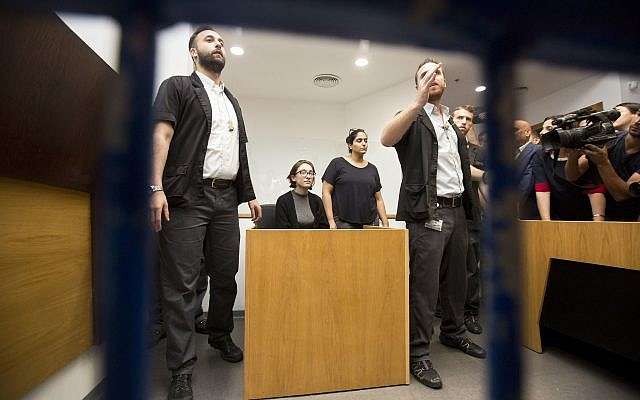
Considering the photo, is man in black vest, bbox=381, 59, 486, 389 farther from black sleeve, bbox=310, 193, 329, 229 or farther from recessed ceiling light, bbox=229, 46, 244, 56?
recessed ceiling light, bbox=229, 46, 244, 56

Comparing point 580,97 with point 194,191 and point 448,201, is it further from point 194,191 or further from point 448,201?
point 194,191

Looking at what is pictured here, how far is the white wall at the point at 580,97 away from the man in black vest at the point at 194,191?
2.49 m

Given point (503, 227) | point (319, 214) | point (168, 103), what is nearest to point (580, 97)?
point (319, 214)

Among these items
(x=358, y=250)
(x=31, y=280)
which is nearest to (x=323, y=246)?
(x=358, y=250)

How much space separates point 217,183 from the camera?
1.29 metres

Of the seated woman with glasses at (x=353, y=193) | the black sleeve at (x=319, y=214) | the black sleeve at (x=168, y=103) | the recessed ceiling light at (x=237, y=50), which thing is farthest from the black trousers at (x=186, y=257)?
the recessed ceiling light at (x=237, y=50)

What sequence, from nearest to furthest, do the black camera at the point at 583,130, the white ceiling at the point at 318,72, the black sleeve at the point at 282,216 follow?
the black camera at the point at 583,130 < the black sleeve at the point at 282,216 < the white ceiling at the point at 318,72

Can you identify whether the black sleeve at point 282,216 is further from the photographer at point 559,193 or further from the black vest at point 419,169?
the photographer at point 559,193

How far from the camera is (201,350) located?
1.64 m

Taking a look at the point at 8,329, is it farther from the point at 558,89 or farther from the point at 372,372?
the point at 558,89

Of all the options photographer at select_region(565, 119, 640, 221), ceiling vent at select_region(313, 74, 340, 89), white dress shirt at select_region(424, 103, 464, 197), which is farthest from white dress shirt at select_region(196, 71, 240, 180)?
ceiling vent at select_region(313, 74, 340, 89)

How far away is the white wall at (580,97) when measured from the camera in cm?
302

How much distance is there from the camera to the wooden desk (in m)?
1.29

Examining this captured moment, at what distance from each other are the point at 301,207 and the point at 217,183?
127cm
